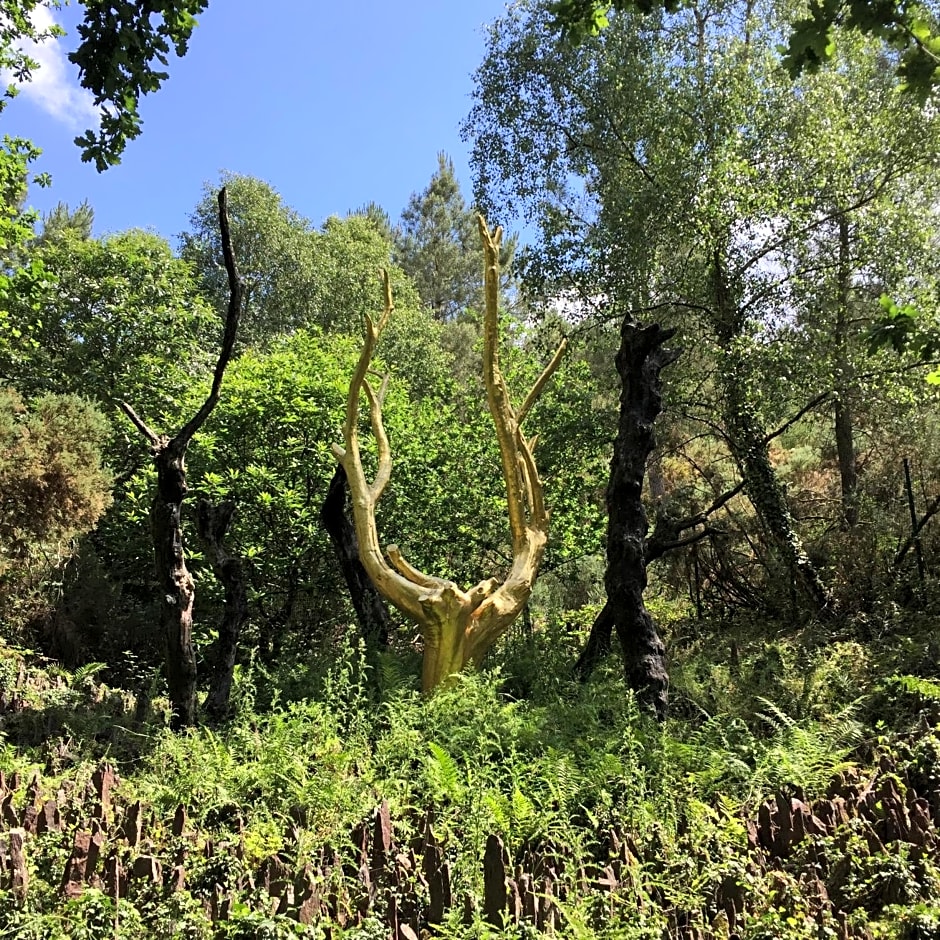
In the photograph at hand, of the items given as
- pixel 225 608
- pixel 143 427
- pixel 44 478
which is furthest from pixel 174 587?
pixel 44 478

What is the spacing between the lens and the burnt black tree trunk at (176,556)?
5219 mm

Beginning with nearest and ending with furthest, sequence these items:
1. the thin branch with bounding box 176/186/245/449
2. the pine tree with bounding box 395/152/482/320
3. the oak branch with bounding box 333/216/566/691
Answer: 1. the thin branch with bounding box 176/186/245/449
2. the oak branch with bounding box 333/216/566/691
3. the pine tree with bounding box 395/152/482/320

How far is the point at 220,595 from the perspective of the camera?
8289mm

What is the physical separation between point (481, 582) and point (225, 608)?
221 centimetres

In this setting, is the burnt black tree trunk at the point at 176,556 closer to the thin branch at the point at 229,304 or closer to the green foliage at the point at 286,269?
the thin branch at the point at 229,304

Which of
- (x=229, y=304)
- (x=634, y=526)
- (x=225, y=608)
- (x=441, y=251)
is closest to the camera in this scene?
(x=229, y=304)

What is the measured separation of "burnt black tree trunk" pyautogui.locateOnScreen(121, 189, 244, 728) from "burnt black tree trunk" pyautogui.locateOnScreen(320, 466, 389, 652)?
244 cm

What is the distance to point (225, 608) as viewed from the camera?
602 cm

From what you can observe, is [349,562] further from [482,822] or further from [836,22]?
[836,22]

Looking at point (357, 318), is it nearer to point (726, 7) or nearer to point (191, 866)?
point (726, 7)

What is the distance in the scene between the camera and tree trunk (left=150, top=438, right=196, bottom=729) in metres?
5.23

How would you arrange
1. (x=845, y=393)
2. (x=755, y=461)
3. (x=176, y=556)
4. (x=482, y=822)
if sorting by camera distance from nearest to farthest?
(x=482, y=822) → (x=176, y=556) → (x=755, y=461) → (x=845, y=393)

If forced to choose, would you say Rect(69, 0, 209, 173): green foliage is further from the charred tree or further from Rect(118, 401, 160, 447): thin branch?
the charred tree

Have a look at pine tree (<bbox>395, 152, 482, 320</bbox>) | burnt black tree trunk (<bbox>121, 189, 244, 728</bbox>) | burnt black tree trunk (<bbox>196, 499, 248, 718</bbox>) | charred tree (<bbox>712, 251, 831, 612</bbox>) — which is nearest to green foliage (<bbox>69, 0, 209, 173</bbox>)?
burnt black tree trunk (<bbox>121, 189, 244, 728</bbox>)
